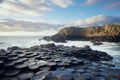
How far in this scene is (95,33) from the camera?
5469 cm

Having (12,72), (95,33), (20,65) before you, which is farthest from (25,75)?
(95,33)

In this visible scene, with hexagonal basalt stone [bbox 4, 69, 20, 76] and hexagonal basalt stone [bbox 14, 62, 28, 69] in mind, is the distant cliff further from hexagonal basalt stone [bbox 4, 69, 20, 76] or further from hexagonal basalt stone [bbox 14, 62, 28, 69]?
hexagonal basalt stone [bbox 4, 69, 20, 76]

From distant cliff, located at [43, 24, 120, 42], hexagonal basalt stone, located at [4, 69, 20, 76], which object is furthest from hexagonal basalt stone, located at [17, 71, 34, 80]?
distant cliff, located at [43, 24, 120, 42]

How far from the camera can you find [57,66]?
1038 cm

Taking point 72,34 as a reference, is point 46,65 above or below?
below

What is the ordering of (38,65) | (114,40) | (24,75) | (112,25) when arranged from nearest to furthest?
(24,75)
(38,65)
(114,40)
(112,25)

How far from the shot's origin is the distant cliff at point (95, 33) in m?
Answer: 48.4

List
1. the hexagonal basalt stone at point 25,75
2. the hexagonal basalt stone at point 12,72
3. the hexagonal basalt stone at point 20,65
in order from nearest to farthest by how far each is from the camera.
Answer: the hexagonal basalt stone at point 25,75 < the hexagonal basalt stone at point 12,72 < the hexagonal basalt stone at point 20,65

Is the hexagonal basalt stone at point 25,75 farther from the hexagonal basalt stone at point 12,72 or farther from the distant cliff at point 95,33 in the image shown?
the distant cliff at point 95,33

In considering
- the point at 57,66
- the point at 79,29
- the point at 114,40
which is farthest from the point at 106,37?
the point at 57,66

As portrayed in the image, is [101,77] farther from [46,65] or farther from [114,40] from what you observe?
[114,40]

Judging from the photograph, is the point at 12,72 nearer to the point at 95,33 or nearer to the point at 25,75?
the point at 25,75

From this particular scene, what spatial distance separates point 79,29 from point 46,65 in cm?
5115

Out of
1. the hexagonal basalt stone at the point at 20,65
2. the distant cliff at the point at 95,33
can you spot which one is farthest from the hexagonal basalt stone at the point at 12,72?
the distant cliff at the point at 95,33
